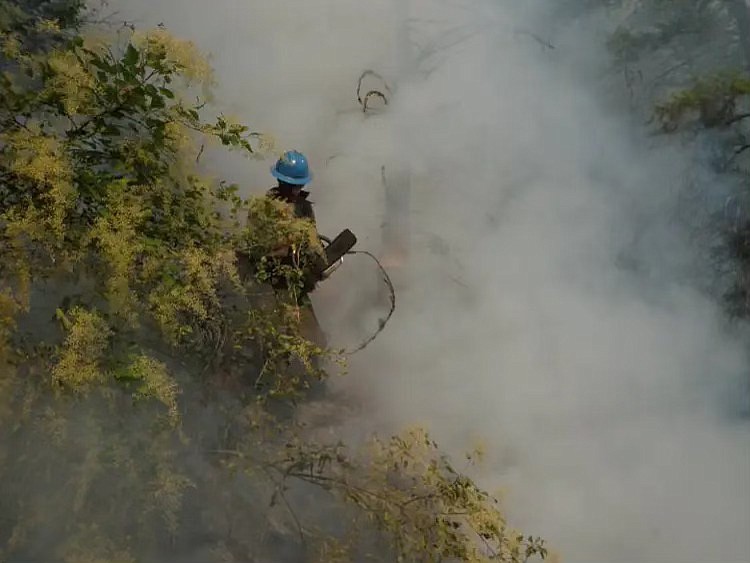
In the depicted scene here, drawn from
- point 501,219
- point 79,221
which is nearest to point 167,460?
point 79,221

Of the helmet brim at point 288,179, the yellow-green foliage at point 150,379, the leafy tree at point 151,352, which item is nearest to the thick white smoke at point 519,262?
the helmet brim at point 288,179

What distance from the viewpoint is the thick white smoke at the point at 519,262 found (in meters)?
2.56

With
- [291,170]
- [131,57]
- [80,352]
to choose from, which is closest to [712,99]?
[291,170]

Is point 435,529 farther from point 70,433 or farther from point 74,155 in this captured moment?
point 74,155

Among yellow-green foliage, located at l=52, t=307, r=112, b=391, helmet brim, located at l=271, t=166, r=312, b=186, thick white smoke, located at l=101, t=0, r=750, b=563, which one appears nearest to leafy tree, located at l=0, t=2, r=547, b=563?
yellow-green foliage, located at l=52, t=307, r=112, b=391

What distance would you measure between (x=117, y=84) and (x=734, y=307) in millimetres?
2675

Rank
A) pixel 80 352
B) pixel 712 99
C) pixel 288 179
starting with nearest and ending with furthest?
pixel 80 352 < pixel 288 179 < pixel 712 99

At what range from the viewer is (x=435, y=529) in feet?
5.95

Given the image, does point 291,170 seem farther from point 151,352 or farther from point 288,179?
point 151,352

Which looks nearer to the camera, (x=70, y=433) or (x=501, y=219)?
(x=70, y=433)

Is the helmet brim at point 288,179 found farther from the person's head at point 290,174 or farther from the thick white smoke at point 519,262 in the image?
the thick white smoke at point 519,262

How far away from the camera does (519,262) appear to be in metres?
3.19

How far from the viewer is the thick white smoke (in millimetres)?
2561

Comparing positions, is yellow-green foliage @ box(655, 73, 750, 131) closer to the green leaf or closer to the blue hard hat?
the blue hard hat
